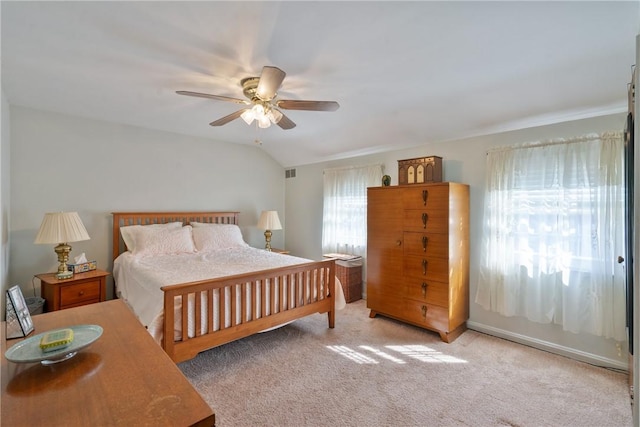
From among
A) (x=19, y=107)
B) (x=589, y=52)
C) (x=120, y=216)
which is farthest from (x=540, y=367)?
(x=19, y=107)

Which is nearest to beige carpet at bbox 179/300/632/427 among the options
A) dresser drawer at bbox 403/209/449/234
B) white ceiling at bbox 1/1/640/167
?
dresser drawer at bbox 403/209/449/234

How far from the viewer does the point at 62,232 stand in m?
2.73

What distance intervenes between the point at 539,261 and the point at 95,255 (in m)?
4.82

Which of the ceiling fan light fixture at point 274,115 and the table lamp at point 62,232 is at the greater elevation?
the ceiling fan light fixture at point 274,115

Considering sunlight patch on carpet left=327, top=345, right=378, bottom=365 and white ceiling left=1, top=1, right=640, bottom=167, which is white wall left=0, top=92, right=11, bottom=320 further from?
sunlight patch on carpet left=327, top=345, right=378, bottom=365

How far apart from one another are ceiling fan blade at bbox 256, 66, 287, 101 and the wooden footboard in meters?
1.44

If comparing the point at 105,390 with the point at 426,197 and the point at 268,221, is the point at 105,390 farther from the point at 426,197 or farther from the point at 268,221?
the point at 268,221

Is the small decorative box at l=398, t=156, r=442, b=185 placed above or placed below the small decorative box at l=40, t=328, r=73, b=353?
above

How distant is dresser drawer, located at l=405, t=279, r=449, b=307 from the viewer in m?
2.82

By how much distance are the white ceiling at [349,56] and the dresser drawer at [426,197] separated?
74cm

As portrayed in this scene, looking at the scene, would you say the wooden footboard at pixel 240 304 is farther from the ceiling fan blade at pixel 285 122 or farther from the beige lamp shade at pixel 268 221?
the beige lamp shade at pixel 268 221

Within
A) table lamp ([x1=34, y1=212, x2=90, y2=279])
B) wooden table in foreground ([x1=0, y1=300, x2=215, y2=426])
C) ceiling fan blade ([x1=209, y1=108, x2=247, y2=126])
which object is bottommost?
wooden table in foreground ([x1=0, y1=300, x2=215, y2=426])

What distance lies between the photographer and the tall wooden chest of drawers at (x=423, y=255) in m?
2.82

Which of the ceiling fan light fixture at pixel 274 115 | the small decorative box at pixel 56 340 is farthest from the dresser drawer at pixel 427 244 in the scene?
the small decorative box at pixel 56 340
